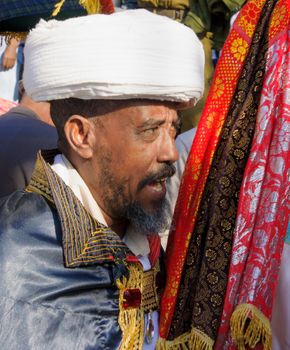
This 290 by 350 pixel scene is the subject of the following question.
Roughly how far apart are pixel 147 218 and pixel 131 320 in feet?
1.26

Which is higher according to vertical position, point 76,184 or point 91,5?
point 91,5

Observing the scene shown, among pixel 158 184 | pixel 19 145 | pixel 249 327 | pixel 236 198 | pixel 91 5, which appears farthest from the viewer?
pixel 19 145

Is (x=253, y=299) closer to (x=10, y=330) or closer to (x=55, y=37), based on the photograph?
(x=10, y=330)

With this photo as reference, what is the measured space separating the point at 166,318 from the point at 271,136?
801 millimetres

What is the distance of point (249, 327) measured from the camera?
7.14 feet

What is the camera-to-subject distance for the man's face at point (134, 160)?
7.75ft

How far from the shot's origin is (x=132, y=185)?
95.3 inches

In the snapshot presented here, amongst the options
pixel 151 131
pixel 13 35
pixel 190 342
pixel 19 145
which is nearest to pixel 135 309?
pixel 190 342

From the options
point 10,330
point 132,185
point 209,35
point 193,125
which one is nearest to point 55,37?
point 132,185

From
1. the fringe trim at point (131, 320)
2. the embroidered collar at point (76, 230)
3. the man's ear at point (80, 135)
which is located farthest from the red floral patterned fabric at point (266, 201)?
the man's ear at point (80, 135)

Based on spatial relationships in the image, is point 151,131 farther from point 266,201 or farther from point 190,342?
point 190,342

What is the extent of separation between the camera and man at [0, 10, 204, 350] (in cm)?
218

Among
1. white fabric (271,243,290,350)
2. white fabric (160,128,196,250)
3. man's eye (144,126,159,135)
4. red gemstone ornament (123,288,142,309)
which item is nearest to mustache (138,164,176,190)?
man's eye (144,126,159,135)

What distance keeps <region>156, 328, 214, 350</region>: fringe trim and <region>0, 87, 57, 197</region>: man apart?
1.35 m
